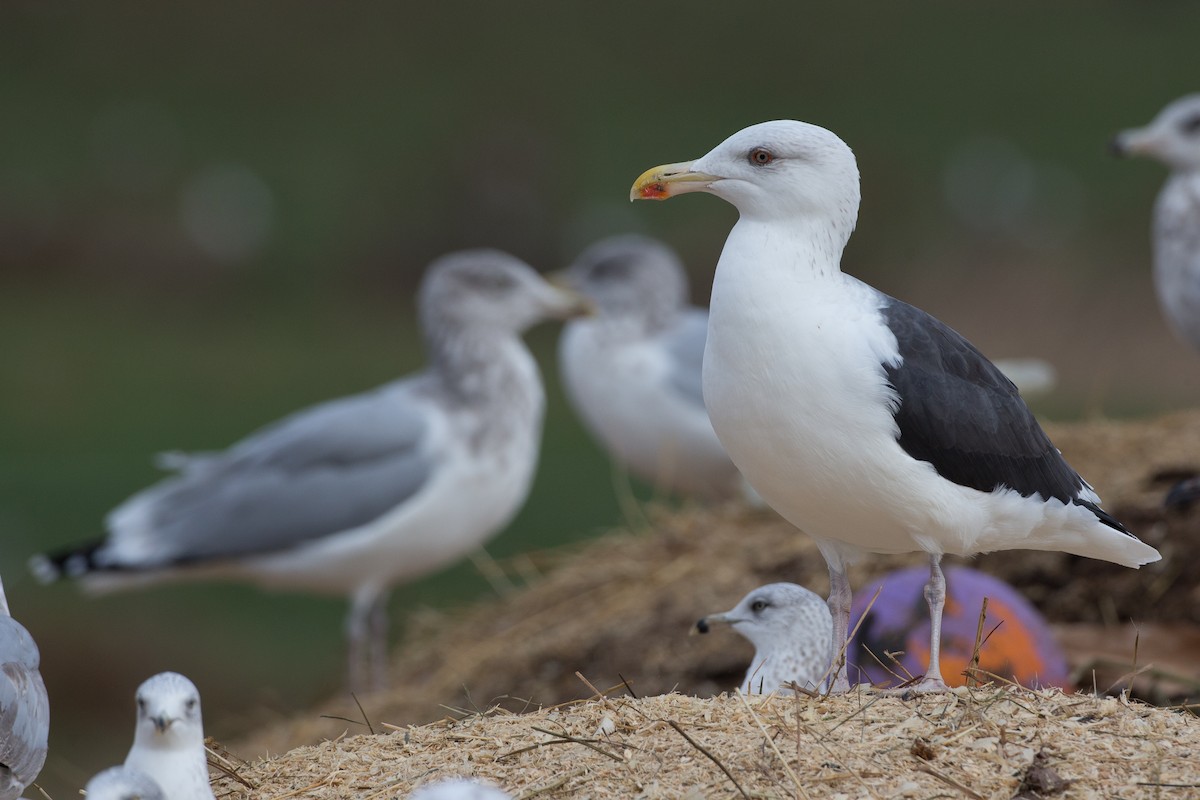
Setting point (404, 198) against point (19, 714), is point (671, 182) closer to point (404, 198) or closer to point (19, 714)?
point (19, 714)

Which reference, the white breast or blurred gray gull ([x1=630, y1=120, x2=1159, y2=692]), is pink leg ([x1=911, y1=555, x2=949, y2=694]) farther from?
the white breast

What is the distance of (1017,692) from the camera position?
13.0 ft

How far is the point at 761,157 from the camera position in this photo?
4.10m

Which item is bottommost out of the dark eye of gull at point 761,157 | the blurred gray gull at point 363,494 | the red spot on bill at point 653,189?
the blurred gray gull at point 363,494

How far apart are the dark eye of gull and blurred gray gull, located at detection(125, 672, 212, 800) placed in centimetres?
182

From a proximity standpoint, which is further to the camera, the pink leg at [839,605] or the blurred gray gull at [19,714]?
the pink leg at [839,605]

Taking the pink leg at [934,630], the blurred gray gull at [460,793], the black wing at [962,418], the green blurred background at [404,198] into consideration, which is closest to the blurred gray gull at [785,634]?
the pink leg at [934,630]

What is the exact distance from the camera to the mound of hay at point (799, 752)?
354cm

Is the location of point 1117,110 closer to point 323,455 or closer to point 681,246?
point 681,246

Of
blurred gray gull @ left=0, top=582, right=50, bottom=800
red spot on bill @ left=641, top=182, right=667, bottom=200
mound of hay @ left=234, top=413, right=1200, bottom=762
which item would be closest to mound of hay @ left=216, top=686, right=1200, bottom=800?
blurred gray gull @ left=0, top=582, right=50, bottom=800

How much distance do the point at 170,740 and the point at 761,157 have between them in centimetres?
196

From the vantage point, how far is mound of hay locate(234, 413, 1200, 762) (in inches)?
245

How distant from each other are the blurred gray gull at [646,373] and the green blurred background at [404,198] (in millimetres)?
2254

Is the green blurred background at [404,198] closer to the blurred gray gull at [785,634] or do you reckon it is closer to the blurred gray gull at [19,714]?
the blurred gray gull at [785,634]
